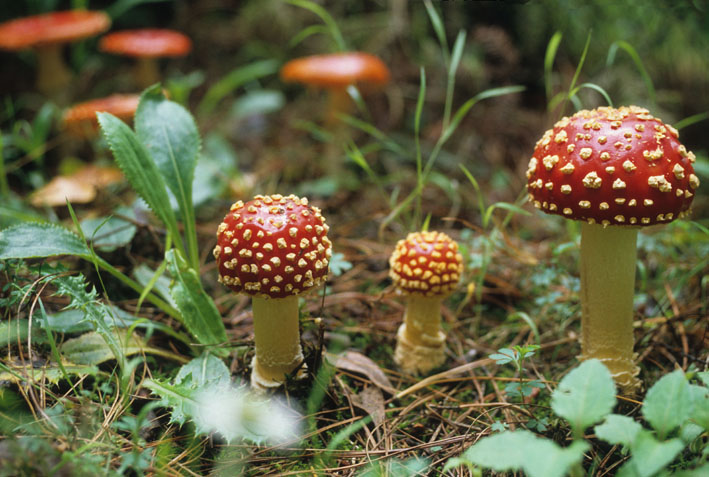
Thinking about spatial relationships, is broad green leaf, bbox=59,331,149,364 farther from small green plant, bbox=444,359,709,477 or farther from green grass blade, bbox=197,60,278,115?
green grass blade, bbox=197,60,278,115

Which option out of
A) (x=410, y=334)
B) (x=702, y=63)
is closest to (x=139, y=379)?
(x=410, y=334)

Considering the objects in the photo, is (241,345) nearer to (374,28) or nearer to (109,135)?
(109,135)

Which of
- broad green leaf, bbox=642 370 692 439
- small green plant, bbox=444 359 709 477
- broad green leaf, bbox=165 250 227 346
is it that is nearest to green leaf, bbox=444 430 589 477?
small green plant, bbox=444 359 709 477

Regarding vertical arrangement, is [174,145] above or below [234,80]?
above

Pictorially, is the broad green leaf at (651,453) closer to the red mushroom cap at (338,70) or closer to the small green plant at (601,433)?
the small green plant at (601,433)

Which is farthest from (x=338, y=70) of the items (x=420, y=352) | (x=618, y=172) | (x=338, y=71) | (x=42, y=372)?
(x=42, y=372)

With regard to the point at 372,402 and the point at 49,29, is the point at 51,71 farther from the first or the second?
the point at 372,402
